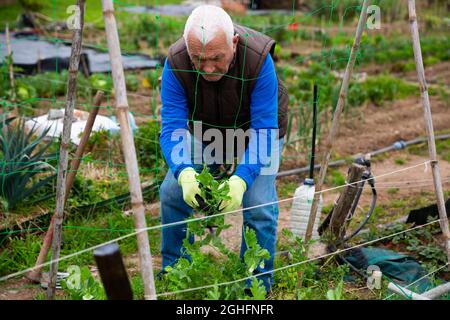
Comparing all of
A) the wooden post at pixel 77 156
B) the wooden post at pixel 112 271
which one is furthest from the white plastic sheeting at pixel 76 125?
the wooden post at pixel 112 271

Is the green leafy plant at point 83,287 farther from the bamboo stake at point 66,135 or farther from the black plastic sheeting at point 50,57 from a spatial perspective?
the black plastic sheeting at point 50,57

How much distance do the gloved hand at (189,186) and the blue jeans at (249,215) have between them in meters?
0.22

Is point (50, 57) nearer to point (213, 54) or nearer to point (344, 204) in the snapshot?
point (344, 204)

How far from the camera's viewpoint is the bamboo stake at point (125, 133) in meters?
2.08

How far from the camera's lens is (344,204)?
3516mm

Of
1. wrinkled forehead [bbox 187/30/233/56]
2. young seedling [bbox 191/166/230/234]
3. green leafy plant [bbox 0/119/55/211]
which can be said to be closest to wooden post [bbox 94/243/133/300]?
young seedling [bbox 191/166/230/234]

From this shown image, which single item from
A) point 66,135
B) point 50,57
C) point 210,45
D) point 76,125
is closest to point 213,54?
point 210,45

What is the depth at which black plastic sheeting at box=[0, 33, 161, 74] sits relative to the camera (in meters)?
7.17

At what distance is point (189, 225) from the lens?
2.60m

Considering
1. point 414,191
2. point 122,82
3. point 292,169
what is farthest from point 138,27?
point 122,82

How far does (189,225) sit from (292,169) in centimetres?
265

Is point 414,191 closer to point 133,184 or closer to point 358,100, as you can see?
point 358,100

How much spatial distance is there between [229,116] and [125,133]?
1.06 metres
